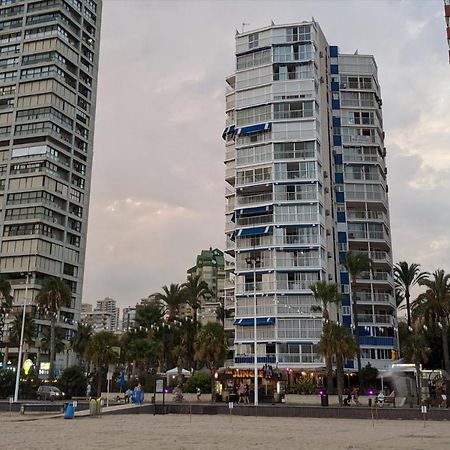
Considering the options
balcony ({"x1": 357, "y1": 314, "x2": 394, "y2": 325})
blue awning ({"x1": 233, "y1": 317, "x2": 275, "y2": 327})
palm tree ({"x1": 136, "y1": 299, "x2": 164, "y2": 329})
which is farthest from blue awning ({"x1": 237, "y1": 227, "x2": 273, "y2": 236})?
balcony ({"x1": 357, "y1": 314, "x2": 394, "y2": 325})

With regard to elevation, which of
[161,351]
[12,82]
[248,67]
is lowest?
[161,351]

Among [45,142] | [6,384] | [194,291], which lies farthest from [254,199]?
[45,142]

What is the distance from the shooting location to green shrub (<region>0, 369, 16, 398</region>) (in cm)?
5875

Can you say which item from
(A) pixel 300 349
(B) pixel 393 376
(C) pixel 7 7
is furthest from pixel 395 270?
(C) pixel 7 7

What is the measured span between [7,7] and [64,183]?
1399 inches

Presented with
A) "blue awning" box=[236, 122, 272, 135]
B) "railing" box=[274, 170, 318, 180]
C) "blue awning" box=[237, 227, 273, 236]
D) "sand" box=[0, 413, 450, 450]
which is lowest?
"sand" box=[0, 413, 450, 450]

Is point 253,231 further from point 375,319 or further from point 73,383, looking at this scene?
point 73,383

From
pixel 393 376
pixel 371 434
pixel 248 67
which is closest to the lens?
pixel 371 434

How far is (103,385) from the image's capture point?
73000 mm

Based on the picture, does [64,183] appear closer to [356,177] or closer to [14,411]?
[356,177]

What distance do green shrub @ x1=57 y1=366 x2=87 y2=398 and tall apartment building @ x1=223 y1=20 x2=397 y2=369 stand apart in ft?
61.8

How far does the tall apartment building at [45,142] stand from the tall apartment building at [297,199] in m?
30.4

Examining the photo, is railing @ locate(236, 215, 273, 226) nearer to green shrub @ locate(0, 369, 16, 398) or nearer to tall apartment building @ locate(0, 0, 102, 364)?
green shrub @ locate(0, 369, 16, 398)

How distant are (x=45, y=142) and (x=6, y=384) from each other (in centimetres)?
5159
